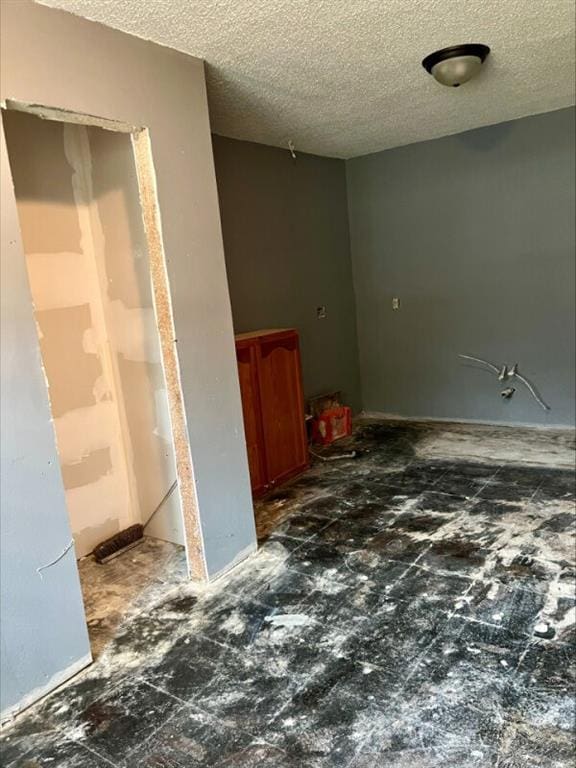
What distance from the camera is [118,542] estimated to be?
10.2ft

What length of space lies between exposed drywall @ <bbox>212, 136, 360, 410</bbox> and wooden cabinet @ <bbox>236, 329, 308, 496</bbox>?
0.47 meters

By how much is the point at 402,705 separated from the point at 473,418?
3.56 metres

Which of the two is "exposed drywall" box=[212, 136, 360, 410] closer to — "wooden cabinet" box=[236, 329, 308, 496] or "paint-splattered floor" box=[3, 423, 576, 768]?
"wooden cabinet" box=[236, 329, 308, 496]

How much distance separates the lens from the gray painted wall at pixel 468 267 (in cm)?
443

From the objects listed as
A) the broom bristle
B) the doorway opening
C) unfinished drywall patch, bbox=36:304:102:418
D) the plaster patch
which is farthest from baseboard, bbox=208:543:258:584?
unfinished drywall patch, bbox=36:304:102:418

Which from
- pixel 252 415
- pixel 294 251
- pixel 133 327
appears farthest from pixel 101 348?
pixel 294 251

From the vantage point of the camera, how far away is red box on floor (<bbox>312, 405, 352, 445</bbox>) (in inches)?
188

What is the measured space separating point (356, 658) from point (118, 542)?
1.60 m

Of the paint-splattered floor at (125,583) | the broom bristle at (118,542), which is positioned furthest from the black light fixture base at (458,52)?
the broom bristle at (118,542)

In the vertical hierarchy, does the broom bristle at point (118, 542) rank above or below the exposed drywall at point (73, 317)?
below

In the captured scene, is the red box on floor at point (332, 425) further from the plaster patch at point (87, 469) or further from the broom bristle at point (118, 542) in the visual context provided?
the plaster patch at point (87, 469)

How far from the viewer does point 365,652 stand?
2107mm

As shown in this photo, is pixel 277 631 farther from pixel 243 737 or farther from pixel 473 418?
pixel 473 418

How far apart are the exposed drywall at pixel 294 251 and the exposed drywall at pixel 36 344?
54.8 inches
